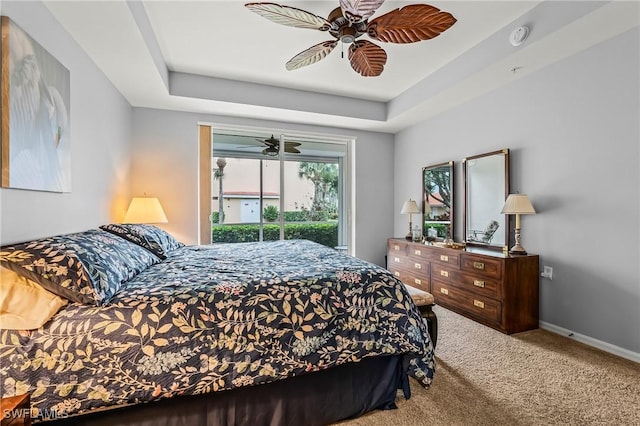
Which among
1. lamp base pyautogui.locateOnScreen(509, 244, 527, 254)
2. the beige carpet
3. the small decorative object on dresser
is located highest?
lamp base pyautogui.locateOnScreen(509, 244, 527, 254)

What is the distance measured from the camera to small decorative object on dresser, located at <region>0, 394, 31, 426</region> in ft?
2.60

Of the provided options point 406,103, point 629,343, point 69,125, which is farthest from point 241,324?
point 406,103

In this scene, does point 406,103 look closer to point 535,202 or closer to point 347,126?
point 347,126

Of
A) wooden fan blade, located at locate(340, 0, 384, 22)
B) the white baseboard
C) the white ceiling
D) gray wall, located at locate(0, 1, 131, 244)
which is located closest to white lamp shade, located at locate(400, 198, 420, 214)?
the white ceiling

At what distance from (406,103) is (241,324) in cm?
356

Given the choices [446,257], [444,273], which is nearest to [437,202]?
[446,257]

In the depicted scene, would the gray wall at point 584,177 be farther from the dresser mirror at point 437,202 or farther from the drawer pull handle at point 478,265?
the dresser mirror at point 437,202

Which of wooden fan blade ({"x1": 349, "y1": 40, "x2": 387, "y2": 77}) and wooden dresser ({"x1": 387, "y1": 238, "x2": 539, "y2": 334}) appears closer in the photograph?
wooden fan blade ({"x1": 349, "y1": 40, "x2": 387, "y2": 77})

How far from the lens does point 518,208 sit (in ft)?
8.73

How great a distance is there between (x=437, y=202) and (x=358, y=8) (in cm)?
286

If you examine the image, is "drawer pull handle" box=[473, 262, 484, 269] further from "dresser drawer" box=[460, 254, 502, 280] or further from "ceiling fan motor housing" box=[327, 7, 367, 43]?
"ceiling fan motor housing" box=[327, 7, 367, 43]

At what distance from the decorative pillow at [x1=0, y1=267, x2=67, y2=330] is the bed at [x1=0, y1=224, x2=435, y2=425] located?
0.09ft

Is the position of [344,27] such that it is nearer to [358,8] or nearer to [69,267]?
[358,8]

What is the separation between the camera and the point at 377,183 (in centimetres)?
490
